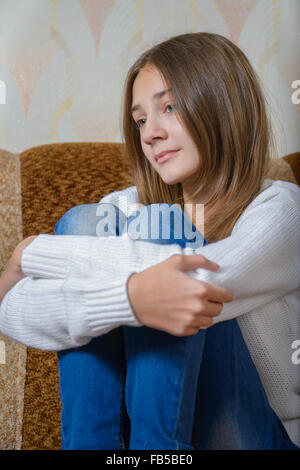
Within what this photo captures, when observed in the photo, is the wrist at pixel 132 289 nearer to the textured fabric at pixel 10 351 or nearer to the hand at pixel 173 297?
the hand at pixel 173 297

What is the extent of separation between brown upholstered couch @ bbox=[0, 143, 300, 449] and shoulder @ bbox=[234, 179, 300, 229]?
15.9 inches

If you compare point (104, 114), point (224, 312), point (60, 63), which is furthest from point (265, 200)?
point (60, 63)

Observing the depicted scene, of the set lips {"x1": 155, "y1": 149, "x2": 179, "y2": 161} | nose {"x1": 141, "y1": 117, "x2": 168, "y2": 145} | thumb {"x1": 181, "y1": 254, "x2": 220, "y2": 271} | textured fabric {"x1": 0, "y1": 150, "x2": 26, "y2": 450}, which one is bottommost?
textured fabric {"x1": 0, "y1": 150, "x2": 26, "y2": 450}

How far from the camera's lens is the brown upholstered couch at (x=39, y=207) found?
1.10 meters

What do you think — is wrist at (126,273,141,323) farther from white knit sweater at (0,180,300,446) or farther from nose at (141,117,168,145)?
nose at (141,117,168,145)

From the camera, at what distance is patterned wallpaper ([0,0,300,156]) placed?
50.8 inches

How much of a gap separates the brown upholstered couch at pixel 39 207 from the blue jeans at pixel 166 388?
39 cm

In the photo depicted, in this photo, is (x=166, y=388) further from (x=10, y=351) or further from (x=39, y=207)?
(x=39, y=207)

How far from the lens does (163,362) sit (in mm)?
678

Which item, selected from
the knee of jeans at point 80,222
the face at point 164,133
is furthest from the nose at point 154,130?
the knee of jeans at point 80,222

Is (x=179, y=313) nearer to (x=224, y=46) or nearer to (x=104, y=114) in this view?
(x=224, y=46)

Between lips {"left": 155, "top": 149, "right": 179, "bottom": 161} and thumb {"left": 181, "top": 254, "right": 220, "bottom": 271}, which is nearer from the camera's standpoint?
thumb {"left": 181, "top": 254, "right": 220, "bottom": 271}

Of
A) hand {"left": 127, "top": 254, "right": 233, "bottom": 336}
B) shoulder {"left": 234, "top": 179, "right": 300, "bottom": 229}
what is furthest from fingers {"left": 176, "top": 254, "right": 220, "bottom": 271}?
shoulder {"left": 234, "top": 179, "right": 300, "bottom": 229}

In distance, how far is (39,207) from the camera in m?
1.23
